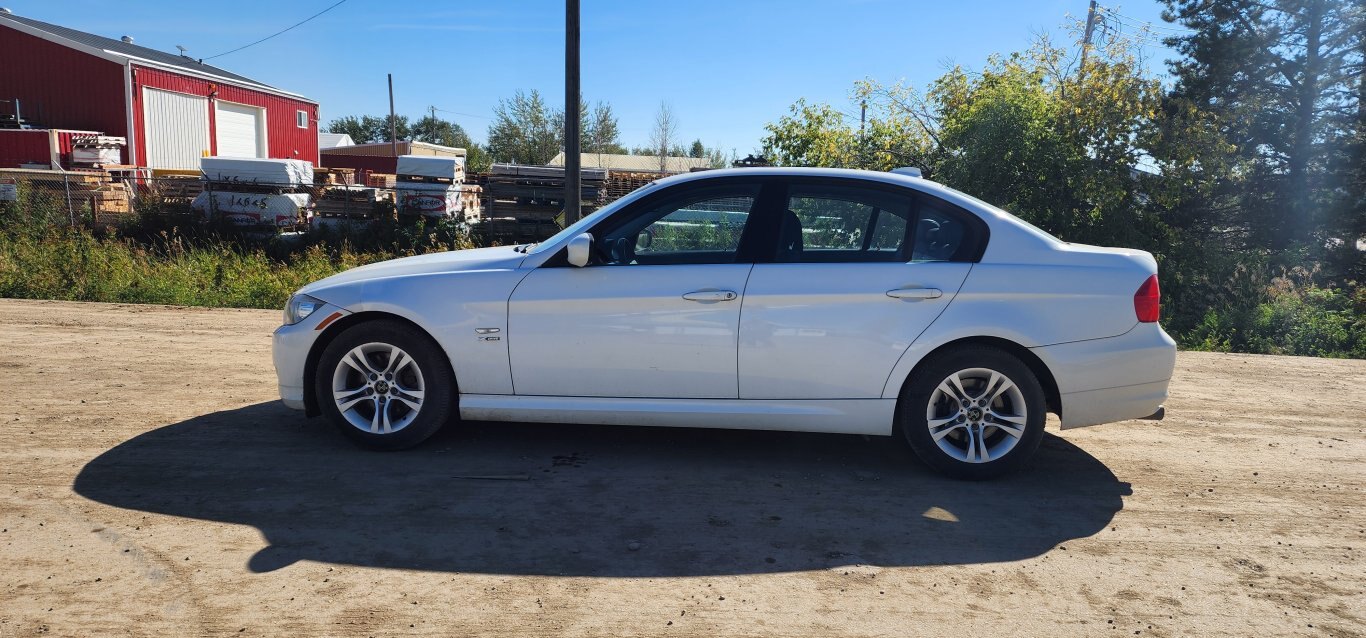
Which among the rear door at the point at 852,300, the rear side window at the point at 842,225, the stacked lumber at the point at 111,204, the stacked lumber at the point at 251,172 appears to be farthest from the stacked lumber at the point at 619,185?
the rear door at the point at 852,300

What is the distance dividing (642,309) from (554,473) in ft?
3.33

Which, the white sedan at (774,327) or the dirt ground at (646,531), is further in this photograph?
the white sedan at (774,327)

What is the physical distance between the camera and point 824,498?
4766 mm

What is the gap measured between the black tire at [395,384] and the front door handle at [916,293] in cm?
251

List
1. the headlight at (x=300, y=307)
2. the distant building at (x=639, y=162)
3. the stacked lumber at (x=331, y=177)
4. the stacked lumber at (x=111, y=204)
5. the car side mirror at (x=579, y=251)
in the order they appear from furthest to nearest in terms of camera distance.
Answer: the distant building at (x=639, y=162) < the stacked lumber at (x=331, y=177) < the stacked lumber at (x=111, y=204) < the headlight at (x=300, y=307) < the car side mirror at (x=579, y=251)

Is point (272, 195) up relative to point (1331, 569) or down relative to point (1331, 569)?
up

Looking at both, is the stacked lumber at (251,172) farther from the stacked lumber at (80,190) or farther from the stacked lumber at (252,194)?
the stacked lumber at (80,190)

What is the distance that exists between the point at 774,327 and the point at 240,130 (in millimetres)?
38923

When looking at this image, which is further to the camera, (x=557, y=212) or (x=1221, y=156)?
(x=557, y=212)

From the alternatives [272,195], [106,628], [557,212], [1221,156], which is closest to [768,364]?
[106,628]

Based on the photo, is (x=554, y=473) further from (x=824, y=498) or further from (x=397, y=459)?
(x=824, y=498)

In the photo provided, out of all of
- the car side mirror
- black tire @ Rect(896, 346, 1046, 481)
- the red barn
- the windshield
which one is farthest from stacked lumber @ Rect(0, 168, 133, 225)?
black tire @ Rect(896, 346, 1046, 481)

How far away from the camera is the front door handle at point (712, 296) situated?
500cm

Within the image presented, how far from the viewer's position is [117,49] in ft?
115
